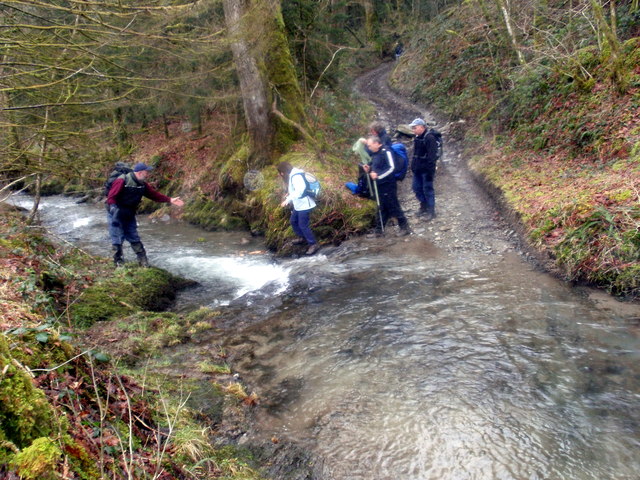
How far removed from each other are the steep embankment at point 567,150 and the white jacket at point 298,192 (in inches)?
166

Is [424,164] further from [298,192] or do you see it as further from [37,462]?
[37,462]

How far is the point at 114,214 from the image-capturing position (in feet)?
28.0

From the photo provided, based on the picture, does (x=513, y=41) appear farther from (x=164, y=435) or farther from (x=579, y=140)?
(x=164, y=435)

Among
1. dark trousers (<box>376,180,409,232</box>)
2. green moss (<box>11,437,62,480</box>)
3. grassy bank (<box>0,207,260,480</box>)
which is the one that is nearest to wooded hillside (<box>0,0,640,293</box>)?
dark trousers (<box>376,180,409,232</box>)

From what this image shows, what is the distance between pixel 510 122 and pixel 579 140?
3515mm

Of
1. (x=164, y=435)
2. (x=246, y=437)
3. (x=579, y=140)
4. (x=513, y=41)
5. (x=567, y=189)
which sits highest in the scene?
(x=513, y=41)

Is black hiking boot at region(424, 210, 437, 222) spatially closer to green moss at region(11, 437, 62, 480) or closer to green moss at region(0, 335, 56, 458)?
green moss at region(0, 335, 56, 458)

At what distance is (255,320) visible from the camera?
265 inches

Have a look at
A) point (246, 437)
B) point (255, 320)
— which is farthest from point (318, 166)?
point (246, 437)

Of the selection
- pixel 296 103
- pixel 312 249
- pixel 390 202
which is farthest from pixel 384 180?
pixel 296 103

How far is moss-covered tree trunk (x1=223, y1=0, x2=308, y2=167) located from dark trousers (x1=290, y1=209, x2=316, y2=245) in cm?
355

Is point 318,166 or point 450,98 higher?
point 450,98

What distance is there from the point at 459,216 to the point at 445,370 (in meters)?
5.63

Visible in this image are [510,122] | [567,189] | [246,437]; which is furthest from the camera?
[510,122]
